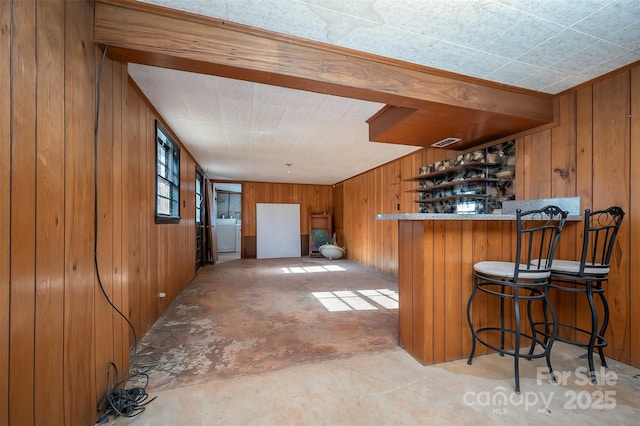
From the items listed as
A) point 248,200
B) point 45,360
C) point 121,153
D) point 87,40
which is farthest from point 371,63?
point 248,200

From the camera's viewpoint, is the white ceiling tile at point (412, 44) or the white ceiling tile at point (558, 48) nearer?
the white ceiling tile at point (412, 44)

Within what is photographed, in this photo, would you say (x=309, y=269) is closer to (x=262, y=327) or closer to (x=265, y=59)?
(x=262, y=327)

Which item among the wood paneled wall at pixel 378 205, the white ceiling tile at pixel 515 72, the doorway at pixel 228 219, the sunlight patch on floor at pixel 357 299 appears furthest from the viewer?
the doorway at pixel 228 219

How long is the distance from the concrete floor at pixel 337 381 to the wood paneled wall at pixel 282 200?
16.1 feet

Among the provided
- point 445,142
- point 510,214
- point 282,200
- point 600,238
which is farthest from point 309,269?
point 600,238

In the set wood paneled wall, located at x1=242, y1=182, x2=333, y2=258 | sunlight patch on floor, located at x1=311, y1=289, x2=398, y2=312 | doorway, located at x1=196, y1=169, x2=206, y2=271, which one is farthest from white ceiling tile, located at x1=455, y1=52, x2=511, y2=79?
wood paneled wall, located at x1=242, y1=182, x2=333, y2=258

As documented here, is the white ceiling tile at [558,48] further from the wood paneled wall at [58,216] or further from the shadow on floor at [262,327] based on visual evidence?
the wood paneled wall at [58,216]

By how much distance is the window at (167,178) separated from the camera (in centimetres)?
303

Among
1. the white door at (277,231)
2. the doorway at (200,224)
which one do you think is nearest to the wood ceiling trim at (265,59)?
the doorway at (200,224)

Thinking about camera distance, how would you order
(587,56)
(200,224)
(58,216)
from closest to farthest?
(58,216)
(587,56)
(200,224)

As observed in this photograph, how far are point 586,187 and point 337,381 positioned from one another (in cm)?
255

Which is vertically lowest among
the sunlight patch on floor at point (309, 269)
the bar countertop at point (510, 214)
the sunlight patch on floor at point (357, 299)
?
the sunlight patch on floor at point (309, 269)

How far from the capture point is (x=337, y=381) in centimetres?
177

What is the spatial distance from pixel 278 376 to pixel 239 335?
84 cm
